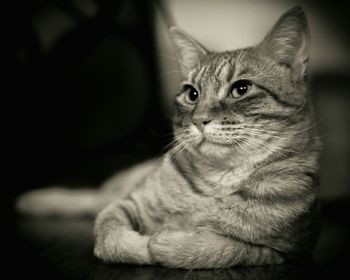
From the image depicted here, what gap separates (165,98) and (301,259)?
1275 millimetres

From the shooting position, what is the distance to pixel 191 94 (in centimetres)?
147

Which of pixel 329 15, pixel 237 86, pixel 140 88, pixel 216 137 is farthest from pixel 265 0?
pixel 216 137

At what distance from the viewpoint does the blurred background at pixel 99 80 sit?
2238 mm

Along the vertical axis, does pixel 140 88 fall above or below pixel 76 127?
above

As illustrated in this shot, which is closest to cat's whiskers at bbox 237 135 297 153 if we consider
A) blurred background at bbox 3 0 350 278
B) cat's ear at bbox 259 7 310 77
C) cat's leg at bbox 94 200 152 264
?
cat's ear at bbox 259 7 310 77

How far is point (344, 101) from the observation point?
7.00ft

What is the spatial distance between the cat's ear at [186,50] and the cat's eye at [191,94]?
137 mm

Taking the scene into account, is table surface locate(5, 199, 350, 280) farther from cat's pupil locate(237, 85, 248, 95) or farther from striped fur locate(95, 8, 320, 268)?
cat's pupil locate(237, 85, 248, 95)

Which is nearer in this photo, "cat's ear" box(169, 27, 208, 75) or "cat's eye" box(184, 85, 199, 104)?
"cat's eye" box(184, 85, 199, 104)

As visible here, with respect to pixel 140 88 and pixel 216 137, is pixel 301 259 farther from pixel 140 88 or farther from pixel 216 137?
pixel 140 88

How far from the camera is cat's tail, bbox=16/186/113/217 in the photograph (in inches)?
79.1

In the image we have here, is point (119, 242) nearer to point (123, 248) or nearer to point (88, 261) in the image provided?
point (123, 248)

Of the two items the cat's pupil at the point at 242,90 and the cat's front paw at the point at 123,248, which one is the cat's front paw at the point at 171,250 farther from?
the cat's pupil at the point at 242,90

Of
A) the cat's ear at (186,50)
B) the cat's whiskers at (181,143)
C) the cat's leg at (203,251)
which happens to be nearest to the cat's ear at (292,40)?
the cat's ear at (186,50)
